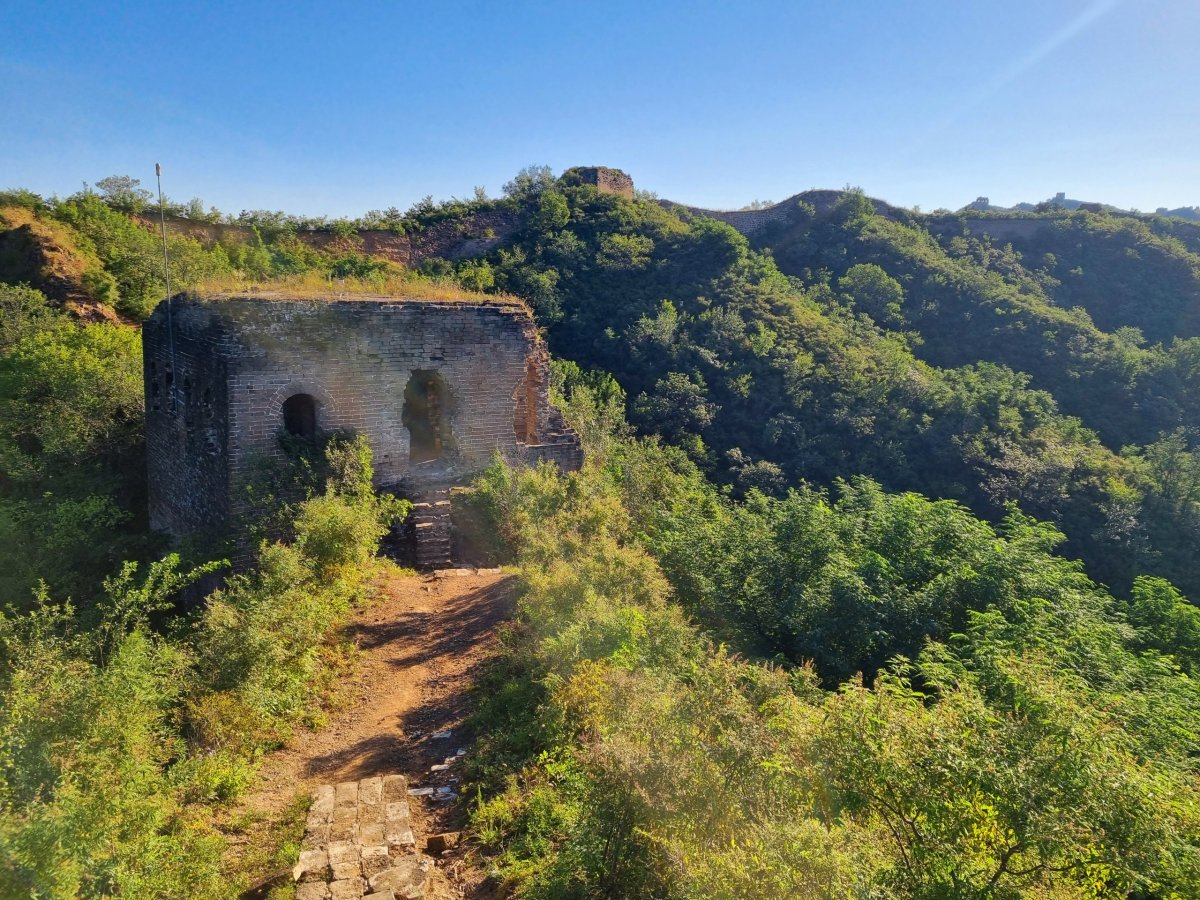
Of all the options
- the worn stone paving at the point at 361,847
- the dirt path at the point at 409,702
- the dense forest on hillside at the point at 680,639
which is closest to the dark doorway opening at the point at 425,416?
the dense forest on hillside at the point at 680,639

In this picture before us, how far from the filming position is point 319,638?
605cm

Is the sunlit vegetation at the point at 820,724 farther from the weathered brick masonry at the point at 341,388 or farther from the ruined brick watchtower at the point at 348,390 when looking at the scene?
the weathered brick masonry at the point at 341,388

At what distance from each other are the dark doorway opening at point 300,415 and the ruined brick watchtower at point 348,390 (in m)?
0.02

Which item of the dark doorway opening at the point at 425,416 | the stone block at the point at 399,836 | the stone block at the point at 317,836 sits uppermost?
the dark doorway opening at the point at 425,416

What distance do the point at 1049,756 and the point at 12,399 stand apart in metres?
14.6

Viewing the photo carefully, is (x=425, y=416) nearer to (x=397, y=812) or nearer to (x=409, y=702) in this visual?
(x=409, y=702)

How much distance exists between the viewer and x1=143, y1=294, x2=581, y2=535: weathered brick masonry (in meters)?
8.15

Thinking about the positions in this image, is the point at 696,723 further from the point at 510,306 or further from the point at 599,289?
the point at 599,289

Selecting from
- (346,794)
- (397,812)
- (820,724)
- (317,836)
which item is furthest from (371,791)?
(820,724)

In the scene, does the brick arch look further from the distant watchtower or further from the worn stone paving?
the distant watchtower

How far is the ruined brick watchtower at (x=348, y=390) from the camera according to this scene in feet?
26.8

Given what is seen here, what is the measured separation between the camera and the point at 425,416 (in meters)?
10.5

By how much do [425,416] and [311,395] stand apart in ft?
7.15

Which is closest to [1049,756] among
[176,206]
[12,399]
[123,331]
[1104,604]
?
[1104,604]
